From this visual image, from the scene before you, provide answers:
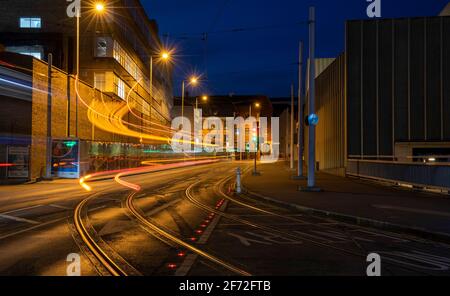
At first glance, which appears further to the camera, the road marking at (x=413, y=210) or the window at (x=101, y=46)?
the window at (x=101, y=46)

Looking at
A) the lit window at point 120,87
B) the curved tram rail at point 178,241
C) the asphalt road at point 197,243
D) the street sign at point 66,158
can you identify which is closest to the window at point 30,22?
the lit window at point 120,87

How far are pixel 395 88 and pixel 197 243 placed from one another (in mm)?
23661

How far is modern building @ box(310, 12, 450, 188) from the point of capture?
28859 mm

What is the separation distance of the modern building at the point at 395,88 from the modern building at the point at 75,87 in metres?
18.2

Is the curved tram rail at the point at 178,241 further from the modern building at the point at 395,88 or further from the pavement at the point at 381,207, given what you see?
the modern building at the point at 395,88

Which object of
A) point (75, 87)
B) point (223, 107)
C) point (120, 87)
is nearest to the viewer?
point (75, 87)

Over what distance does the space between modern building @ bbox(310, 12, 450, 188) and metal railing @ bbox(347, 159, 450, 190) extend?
2119 millimetres

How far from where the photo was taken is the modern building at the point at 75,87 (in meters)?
28.7

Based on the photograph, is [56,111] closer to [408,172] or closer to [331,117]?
[331,117]

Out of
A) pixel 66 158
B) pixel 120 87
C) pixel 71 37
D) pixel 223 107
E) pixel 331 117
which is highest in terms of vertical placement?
pixel 71 37

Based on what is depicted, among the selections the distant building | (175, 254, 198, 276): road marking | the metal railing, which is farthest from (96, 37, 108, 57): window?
the distant building

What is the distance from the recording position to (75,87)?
119 feet

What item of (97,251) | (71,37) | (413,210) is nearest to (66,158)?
(71,37)
